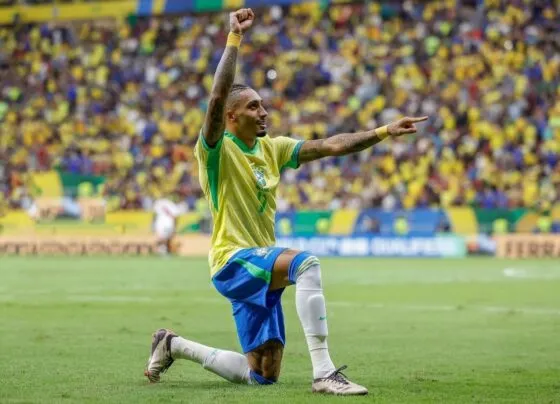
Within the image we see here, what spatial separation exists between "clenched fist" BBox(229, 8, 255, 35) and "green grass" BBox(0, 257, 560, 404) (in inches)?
96.3

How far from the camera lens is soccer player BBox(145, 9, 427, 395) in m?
7.68

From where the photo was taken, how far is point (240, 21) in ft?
26.0

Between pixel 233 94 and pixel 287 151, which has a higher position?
pixel 233 94

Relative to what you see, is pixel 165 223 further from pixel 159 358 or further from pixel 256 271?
pixel 256 271

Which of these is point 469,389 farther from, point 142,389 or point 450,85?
point 450,85

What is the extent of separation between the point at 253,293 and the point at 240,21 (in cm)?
186

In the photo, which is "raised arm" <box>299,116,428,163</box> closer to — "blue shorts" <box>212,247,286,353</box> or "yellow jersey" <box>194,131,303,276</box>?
"yellow jersey" <box>194,131,303,276</box>

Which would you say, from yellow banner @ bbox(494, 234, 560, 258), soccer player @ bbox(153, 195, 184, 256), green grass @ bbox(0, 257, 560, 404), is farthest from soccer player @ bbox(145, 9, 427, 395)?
soccer player @ bbox(153, 195, 184, 256)

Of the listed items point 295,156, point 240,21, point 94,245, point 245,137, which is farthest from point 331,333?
point 94,245

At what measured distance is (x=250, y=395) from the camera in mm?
7625

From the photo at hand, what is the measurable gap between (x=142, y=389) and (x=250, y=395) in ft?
2.94

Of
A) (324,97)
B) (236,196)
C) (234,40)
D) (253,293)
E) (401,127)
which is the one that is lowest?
(253,293)

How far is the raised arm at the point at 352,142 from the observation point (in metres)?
8.23

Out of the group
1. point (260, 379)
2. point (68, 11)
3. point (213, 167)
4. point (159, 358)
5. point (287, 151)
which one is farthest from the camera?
point (68, 11)
